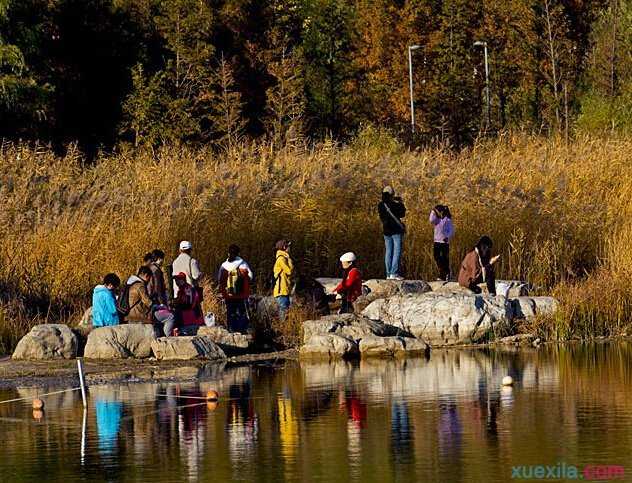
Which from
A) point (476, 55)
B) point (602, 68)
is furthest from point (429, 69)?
point (602, 68)

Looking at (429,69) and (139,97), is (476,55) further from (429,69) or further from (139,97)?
(139,97)

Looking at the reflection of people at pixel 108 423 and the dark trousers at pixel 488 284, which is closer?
the reflection of people at pixel 108 423

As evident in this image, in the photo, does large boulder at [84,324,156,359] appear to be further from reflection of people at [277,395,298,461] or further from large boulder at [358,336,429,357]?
reflection of people at [277,395,298,461]

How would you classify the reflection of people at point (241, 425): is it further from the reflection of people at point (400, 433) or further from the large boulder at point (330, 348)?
the large boulder at point (330, 348)

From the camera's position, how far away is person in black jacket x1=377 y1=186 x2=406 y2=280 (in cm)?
3102

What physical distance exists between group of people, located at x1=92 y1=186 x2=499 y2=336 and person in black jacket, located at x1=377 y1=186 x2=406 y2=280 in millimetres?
18

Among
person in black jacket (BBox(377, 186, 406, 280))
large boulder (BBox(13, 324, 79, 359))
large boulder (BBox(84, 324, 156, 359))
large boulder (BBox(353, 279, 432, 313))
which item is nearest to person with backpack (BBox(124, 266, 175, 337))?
large boulder (BBox(84, 324, 156, 359))

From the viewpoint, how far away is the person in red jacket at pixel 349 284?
93.7 feet

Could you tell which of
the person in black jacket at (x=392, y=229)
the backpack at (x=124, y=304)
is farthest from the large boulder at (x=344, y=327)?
the person in black jacket at (x=392, y=229)

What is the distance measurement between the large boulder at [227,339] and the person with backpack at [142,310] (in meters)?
0.57

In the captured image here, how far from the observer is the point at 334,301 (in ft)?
96.5

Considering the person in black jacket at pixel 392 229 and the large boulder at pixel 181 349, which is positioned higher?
the person in black jacket at pixel 392 229

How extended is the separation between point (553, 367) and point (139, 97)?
3729 centimetres

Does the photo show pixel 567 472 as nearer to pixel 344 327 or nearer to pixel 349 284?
pixel 344 327
